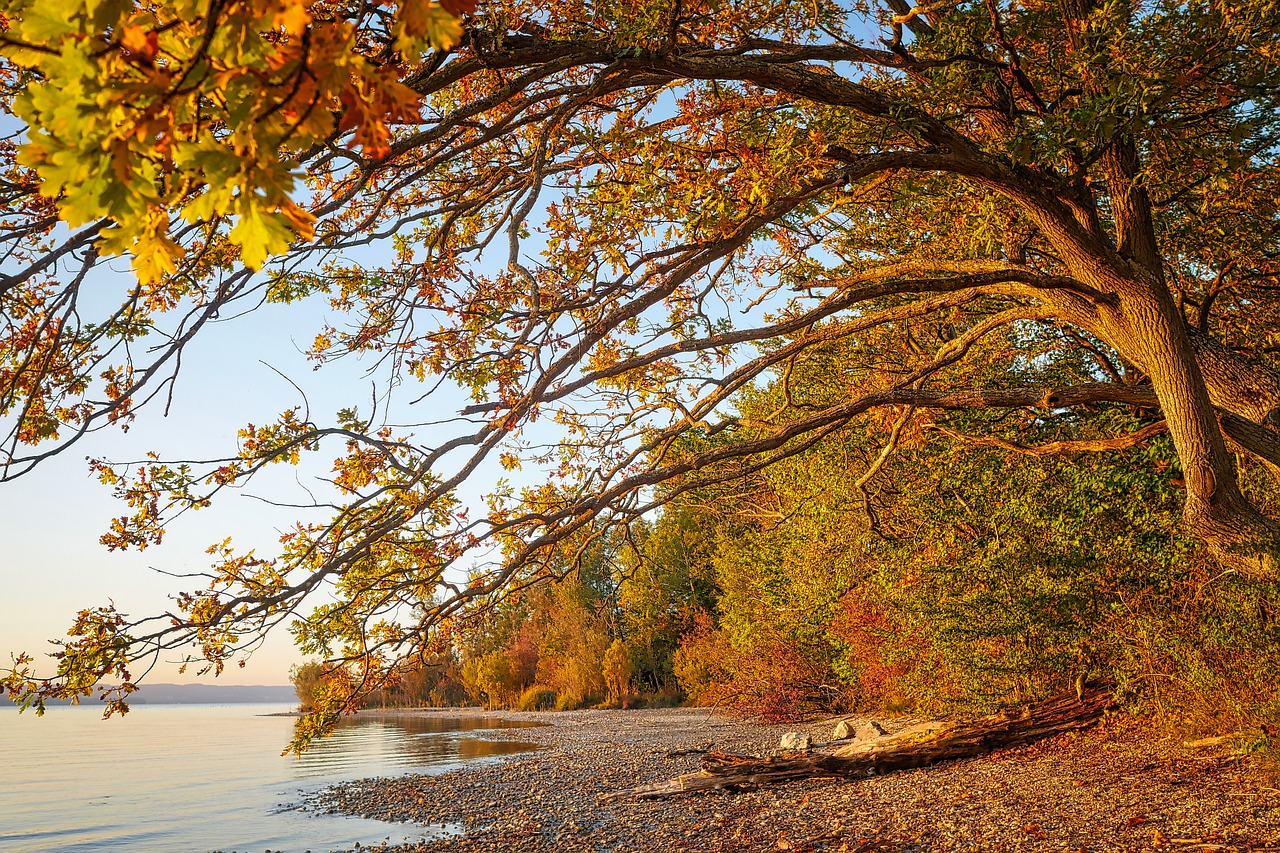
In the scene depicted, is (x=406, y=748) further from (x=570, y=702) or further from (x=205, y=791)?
(x=570, y=702)

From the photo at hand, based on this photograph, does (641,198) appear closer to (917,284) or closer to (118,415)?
(917,284)

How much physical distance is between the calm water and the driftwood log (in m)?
3.70

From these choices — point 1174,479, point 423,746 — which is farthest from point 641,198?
point 423,746

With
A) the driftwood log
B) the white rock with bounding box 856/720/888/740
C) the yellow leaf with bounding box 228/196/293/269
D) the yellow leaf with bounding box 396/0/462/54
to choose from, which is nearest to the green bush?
the white rock with bounding box 856/720/888/740

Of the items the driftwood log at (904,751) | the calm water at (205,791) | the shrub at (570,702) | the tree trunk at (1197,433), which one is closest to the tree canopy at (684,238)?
the tree trunk at (1197,433)

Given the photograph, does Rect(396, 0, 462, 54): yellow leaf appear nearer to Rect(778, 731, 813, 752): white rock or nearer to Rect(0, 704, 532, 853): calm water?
Rect(0, 704, 532, 853): calm water

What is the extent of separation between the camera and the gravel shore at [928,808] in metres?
6.53

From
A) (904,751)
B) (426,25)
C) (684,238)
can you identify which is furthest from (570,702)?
(426,25)

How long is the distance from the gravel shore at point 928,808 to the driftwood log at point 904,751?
23 centimetres

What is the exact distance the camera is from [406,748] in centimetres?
2362

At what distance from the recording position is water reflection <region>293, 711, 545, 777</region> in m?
19.6

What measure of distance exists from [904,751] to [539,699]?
32.0 metres

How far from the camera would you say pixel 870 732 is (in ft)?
40.3

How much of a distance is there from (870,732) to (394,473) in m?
9.99
